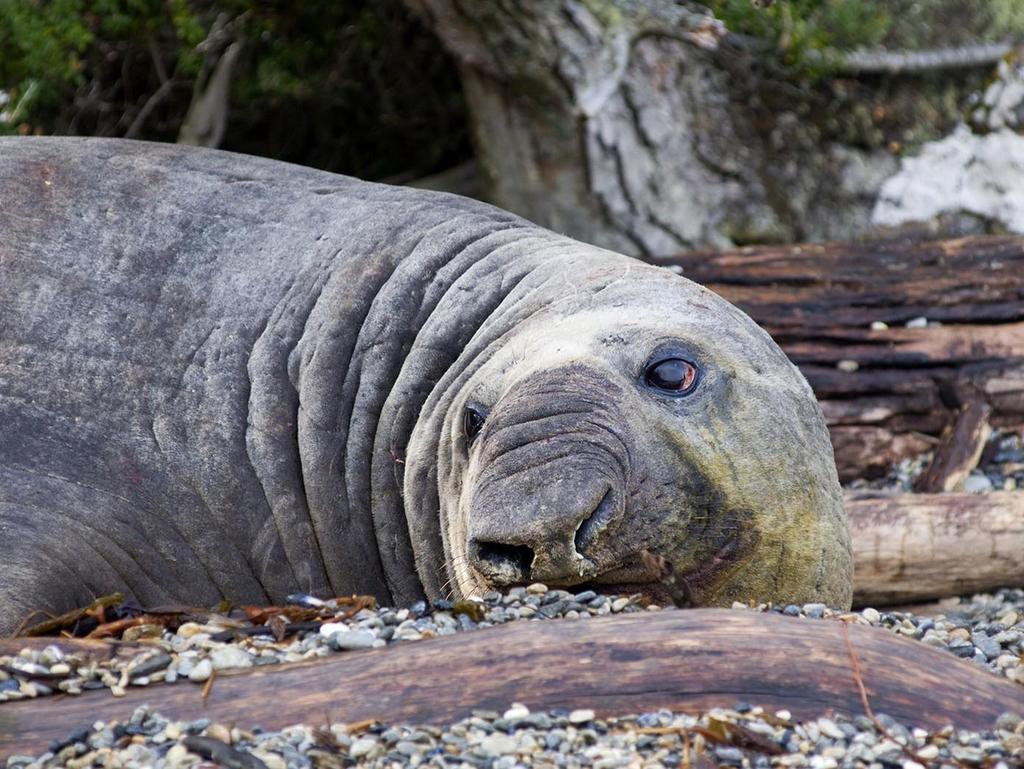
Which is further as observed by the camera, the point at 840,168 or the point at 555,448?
the point at 840,168

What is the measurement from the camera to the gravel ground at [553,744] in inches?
123

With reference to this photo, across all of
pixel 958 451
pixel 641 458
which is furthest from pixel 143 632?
pixel 958 451

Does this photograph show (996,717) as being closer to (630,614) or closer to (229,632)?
(630,614)

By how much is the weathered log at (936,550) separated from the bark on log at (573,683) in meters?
2.79

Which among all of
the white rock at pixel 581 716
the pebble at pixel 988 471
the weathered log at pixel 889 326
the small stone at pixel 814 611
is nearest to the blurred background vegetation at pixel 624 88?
the weathered log at pixel 889 326

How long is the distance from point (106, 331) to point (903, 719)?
308 centimetres

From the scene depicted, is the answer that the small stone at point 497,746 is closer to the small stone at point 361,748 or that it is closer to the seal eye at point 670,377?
the small stone at point 361,748

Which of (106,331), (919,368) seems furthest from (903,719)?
(919,368)

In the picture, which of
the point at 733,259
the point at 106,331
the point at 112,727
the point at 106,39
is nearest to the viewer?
the point at 112,727

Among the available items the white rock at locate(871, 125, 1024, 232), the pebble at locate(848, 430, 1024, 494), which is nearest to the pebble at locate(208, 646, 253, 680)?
the pebble at locate(848, 430, 1024, 494)

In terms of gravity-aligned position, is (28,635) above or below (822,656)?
below

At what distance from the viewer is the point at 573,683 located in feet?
11.1

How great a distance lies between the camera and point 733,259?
26.2 feet

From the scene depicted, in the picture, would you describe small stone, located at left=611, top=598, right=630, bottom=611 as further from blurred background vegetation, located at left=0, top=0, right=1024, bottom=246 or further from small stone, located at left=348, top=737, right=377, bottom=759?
blurred background vegetation, located at left=0, top=0, right=1024, bottom=246
